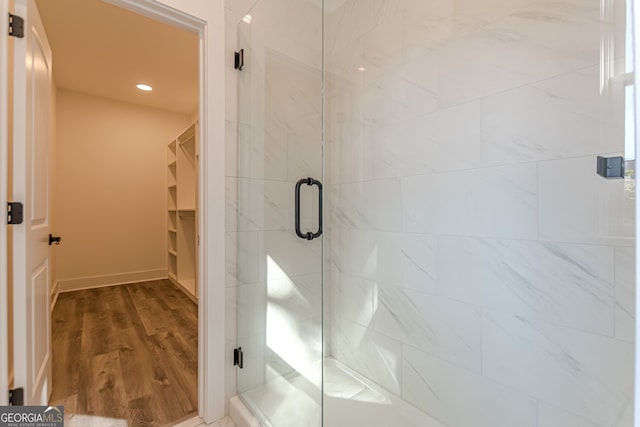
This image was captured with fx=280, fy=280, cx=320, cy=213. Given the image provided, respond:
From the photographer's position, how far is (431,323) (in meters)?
1.46

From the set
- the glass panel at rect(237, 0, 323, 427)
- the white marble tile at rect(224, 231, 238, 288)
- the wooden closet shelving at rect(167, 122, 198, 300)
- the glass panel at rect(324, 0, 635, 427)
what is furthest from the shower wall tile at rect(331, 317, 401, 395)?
the wooden closet shelving at rect(167, 122, 198, 300)

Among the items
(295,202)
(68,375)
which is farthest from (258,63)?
(68,375)

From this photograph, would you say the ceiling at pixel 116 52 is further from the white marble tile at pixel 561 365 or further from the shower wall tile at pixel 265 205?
the white marble tile at pixel 561 365

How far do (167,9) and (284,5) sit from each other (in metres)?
0.64

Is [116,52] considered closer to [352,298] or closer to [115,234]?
[115,234]

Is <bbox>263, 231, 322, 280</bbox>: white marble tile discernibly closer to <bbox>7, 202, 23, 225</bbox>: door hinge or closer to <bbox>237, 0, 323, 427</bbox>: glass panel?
<bbox>237, 0, 323, 427</bbox>: glass panel

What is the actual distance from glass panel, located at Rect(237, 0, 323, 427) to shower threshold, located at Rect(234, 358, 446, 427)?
0.14 ft

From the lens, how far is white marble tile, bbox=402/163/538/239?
115 centimetres

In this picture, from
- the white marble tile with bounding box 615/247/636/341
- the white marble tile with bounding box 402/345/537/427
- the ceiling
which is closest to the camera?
the white marble tile with bounding box 615/247/636/341

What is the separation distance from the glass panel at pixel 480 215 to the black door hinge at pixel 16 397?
1.35 metres

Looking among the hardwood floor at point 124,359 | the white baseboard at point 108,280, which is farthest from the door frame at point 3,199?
the white baseboard at point 108,280

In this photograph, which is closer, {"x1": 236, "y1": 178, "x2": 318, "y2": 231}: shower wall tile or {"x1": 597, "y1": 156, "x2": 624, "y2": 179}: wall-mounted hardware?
{"x1": 597, "y1": 156, "x2": 624, "y2": 179}: wall-mounted hardware

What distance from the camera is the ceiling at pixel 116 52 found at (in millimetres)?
2254

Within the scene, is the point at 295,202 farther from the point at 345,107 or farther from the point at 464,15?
the point at 464,15
